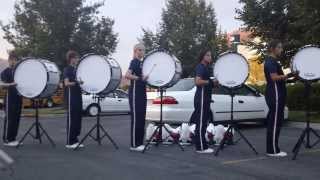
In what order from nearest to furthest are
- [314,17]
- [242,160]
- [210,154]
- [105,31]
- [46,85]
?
[242,160] → [210,154] → [46,85] → [314,17] → [105,31]

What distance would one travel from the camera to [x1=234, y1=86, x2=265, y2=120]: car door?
1625cm

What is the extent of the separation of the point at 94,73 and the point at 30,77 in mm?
1429

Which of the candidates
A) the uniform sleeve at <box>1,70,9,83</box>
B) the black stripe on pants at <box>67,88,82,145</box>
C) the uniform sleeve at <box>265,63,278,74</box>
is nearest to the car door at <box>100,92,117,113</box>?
the uniform sleeve at <box>1,70,9,83</box>

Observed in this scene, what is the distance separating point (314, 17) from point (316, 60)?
27.6 feet

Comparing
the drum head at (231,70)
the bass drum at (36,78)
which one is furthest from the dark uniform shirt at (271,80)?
the bass drum at (36,78)

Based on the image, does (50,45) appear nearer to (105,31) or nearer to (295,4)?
(105,31)

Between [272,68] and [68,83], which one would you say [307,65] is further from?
[68,83]

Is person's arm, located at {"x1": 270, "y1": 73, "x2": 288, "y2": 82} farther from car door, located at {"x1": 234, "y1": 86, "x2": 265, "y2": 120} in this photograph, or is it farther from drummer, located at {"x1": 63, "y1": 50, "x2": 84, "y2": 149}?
car door, located at {"x1": 234, "y1": 86, "x2": 265, "y2": 120}

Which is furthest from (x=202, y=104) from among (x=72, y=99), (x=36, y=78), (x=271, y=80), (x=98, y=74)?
(x=36, y=78)

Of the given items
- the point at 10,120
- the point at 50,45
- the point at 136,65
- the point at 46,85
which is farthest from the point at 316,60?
the point at 50,45

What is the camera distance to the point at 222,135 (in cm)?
1199

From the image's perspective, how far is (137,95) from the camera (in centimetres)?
1101

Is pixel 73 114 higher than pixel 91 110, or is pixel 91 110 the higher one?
pixel 73 114

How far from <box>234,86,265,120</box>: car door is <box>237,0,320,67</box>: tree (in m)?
3.46
